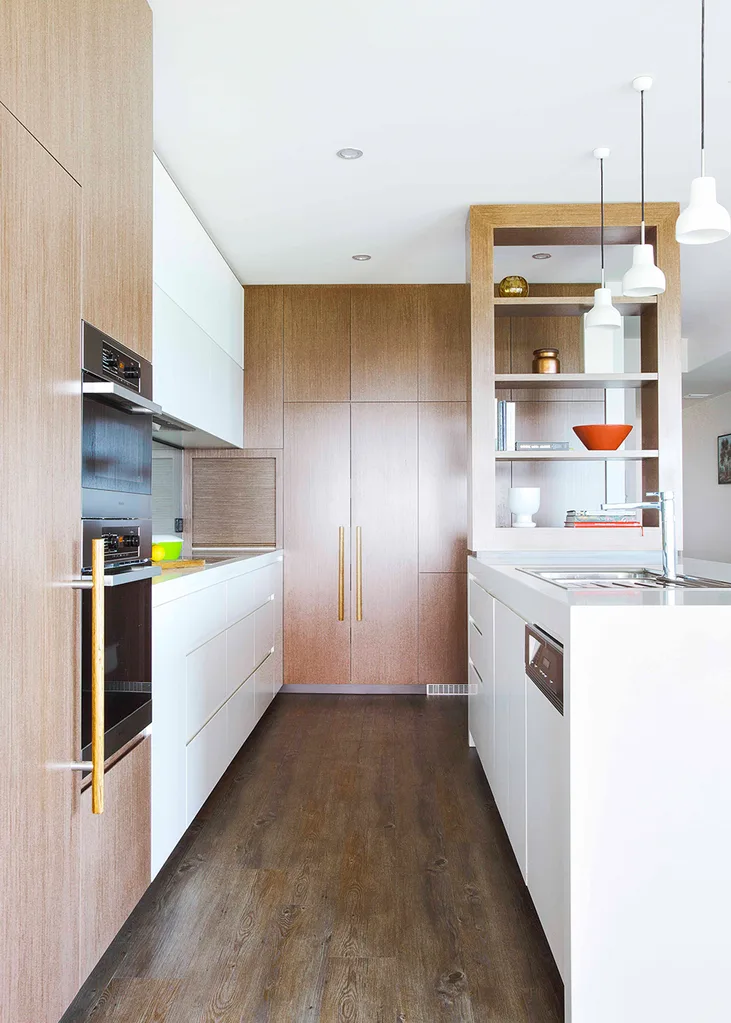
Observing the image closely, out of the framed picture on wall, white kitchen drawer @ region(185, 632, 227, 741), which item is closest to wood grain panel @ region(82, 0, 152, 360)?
white kitchen drawer @ region(185, 632, 227, 741)

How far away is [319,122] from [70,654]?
2.21 metres

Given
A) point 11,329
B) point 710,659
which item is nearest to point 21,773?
point 11,329

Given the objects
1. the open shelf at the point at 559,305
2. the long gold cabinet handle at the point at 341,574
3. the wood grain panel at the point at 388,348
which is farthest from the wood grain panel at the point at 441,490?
the open shelf at the point at 559,305

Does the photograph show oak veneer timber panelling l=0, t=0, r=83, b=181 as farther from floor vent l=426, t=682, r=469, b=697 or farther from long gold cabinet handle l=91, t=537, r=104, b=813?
floor vent l=426, t=682, r=469, b=697

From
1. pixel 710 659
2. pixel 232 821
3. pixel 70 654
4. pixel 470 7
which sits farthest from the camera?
pixel 232 821

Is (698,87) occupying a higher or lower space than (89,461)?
higher

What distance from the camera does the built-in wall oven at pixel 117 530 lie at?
1658 mm

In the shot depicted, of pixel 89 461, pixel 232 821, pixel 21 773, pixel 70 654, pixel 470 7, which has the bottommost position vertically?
pixel 232 821

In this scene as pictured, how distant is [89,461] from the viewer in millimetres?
1700

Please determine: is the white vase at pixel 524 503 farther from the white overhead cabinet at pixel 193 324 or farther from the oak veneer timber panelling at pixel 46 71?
the oak veneer timber panelling at pixel 46 71

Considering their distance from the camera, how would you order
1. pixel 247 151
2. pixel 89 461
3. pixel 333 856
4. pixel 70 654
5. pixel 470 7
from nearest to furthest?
1. pixel 70 654
2. pixel 89 461
3. pixel 470 7
4. pixel 333 856
5. pixel 247 151

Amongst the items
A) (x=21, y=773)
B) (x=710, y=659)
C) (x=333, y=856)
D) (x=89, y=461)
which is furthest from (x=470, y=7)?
(x=333, y=856)

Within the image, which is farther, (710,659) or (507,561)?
(507,561)

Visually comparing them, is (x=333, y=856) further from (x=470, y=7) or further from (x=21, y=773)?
(x=470, y=7)
